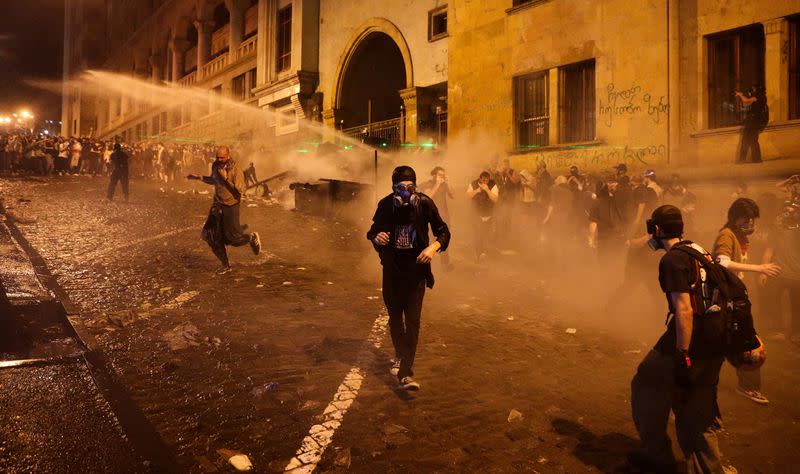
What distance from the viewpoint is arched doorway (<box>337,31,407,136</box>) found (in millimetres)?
22906

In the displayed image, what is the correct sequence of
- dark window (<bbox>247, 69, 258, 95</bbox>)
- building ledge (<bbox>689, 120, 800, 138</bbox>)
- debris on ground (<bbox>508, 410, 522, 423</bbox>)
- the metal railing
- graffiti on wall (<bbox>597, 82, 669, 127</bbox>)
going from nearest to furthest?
1. debris on ground (<bbox>508, 410, 522, 423</bbox>)
2. building ledge (<bbox>689, 120, 800, 138</bbox>)
3. graffiti on wall (<bbox>597, 82, 669, 127</bbox>)
4. the metal railing
5. dark window (<bbox>247, 69, 258, 95</bbox>)

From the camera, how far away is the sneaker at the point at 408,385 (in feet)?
13.6

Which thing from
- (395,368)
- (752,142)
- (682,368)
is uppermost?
(752,142)

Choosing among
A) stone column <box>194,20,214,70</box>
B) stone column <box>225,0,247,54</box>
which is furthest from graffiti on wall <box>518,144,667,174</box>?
stone column <box>194,20,214,70</box>

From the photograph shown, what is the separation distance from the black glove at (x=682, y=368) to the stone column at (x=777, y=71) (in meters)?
9.95

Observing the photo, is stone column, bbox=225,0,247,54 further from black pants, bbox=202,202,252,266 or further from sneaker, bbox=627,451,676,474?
sneaker, bbox=627,451,676,474

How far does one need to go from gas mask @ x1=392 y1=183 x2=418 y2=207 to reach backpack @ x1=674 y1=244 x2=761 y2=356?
2.08 metres

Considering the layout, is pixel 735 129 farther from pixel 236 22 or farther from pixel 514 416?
pixel 236 22

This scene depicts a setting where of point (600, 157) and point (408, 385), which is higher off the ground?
point (600, 157)

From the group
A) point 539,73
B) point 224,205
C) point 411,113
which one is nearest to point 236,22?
point 411,113

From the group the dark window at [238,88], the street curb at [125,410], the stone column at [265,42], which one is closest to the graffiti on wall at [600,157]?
the street curb at [125,410]

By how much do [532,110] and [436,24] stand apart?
5555 mm

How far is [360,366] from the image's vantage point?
4777 millimetres

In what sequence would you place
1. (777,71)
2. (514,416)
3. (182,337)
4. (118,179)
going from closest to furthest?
(514,416) → (182,337) → (777,71) → (118,179)
